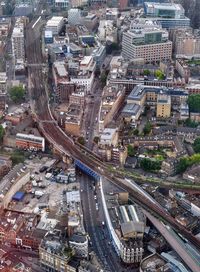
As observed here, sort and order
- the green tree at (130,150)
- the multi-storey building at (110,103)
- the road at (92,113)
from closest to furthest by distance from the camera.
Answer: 1. the green tree at (130,150)
2. the multi-storey building at (110,103)
3. the road at (92,113)

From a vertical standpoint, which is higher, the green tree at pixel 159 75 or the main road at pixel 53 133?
the green tree at pixel 159 75

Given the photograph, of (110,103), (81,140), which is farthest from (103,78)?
(81,140)

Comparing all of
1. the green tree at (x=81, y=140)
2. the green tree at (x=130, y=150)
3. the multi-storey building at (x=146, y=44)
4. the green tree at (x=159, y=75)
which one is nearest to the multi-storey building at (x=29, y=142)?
the green tree at (x=81, y=140)

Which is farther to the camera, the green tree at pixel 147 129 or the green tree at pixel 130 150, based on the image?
the green tree at pixel 147 129

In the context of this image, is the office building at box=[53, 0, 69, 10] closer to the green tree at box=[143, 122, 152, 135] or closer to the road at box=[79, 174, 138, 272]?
the green tree at box=[143, 122, 152, 135]

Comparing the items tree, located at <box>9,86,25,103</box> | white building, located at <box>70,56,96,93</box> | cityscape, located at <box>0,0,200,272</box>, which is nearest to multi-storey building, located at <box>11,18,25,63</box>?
cityscape, located at <box>0,0,200,272</box>

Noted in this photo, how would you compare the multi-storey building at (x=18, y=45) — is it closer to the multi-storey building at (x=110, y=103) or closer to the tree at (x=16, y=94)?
the tree at (x=16, y=94)
